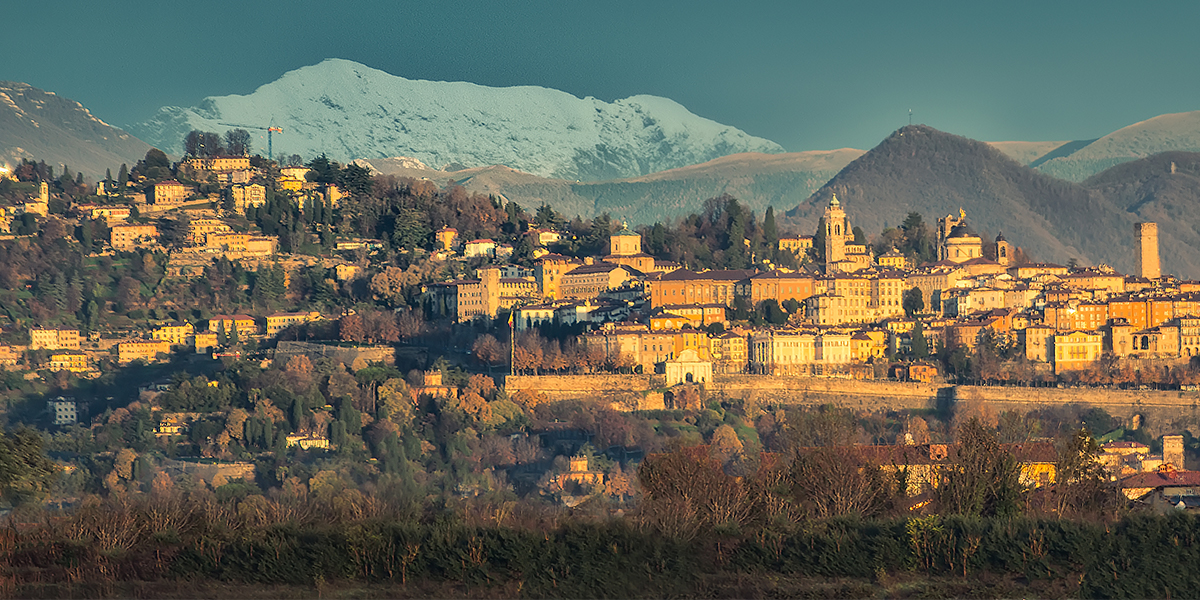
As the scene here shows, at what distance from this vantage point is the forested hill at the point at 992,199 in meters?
136

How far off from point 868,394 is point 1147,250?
36.4 m

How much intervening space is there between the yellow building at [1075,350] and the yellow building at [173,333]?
99.1 feet

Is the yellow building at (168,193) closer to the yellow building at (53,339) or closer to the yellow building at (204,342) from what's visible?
the yellow building at (53,339)

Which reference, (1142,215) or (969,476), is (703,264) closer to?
(969,476)

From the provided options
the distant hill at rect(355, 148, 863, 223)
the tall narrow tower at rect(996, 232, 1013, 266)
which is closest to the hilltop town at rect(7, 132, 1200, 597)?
the tall narrow tower at rect(996, 232, 1013, 266)

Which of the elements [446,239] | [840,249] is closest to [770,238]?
[840,249]

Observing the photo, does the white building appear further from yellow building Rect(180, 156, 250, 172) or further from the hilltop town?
yellow building Rect(180, 156, 250, 172)

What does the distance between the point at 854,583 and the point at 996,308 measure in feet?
152

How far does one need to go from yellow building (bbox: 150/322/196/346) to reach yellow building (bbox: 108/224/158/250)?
9.21m

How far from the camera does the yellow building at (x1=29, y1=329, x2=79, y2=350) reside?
74.5m

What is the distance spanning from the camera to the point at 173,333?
74812 millimetres

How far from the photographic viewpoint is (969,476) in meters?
29.7

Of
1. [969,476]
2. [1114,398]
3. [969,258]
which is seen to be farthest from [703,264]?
[969,476]

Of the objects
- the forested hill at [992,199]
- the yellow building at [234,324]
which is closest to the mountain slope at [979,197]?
the forested hill at [992,199]
